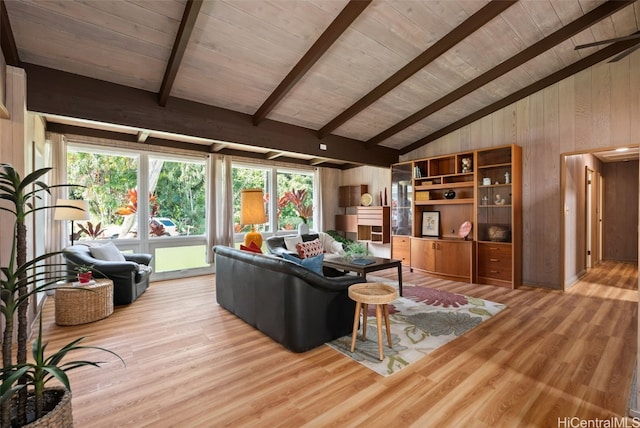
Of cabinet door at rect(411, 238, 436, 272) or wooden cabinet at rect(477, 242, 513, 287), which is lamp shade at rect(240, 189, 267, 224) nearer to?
cabinet door at rect(411, 238, 436, 272)

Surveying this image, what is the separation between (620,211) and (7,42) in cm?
1093

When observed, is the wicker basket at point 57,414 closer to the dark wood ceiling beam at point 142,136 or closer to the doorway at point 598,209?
the dark wood ceiling beam at point 142,136

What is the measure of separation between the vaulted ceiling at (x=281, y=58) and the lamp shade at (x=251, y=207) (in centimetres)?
92

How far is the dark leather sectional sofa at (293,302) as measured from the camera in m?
2.64

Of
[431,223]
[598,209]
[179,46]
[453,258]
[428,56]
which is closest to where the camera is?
[179,46]

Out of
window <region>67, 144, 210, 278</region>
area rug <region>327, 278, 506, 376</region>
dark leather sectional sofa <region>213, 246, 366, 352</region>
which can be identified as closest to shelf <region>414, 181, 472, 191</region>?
area rug <region>327, 278, 506, 376</region>

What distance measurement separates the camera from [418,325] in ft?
10.7

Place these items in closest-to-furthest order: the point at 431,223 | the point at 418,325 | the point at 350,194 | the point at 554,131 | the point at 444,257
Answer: the point at 418,325
the point at 554,131
the point at 444,257
the point at 431,223
the point at 350,194

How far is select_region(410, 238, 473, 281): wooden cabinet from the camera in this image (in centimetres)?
520

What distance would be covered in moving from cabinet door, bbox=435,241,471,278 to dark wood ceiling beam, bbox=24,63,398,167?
2.79m

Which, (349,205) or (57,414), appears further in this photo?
(349,205)

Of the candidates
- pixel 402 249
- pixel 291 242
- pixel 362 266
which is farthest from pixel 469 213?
pixel 291 242

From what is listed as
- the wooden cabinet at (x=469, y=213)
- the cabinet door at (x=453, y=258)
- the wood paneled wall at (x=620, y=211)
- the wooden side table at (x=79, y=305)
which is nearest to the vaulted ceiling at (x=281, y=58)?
the wooden cabinet at (x=469, y=213)

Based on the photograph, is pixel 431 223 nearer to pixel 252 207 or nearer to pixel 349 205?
pixel 349 205
